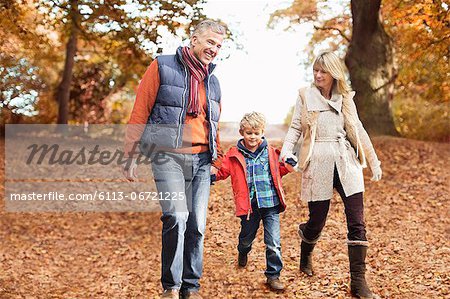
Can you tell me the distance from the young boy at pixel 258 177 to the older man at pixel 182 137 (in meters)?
0.59

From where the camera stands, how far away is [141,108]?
4281 mm

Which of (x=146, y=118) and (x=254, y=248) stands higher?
(x=146, y=118)

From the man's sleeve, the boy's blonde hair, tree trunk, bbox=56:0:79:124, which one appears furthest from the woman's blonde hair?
tree trunk, bbox=56:0:79:124

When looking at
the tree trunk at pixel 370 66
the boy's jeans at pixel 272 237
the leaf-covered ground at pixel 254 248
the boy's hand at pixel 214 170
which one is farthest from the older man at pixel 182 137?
the tree trunk at pixel 370 66

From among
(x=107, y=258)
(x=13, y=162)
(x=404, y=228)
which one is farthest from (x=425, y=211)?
(x=13, y=162)

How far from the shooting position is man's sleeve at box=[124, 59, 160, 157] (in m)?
4.27

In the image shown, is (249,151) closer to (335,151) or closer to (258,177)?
(258,177)

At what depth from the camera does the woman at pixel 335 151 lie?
473 cm

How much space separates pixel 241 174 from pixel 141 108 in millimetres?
1191

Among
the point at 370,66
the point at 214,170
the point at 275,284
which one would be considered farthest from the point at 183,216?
the point at 370,66

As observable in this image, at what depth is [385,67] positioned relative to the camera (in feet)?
37.0

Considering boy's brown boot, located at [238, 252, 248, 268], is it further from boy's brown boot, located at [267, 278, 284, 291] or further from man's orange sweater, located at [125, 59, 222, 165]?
man's orange sweater, located at [125, 59, 222, 165]

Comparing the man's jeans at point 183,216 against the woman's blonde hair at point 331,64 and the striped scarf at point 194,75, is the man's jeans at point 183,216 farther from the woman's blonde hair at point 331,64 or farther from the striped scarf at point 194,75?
the woman's blonde hair at point 331,64

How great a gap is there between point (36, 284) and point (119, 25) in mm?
4929
